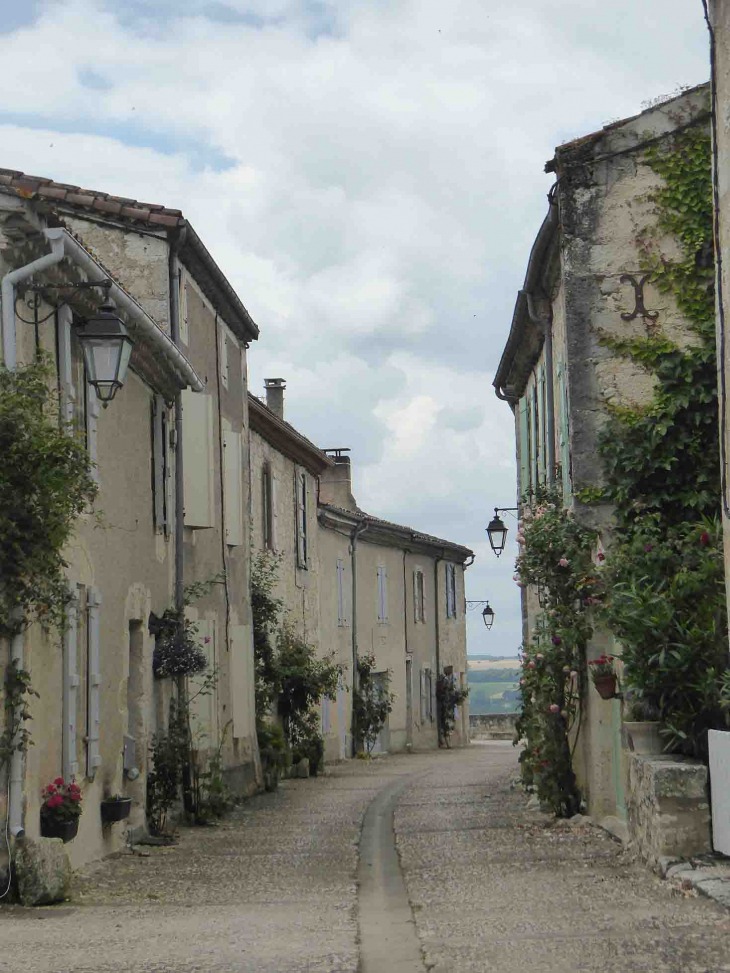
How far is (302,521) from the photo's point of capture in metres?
22.9

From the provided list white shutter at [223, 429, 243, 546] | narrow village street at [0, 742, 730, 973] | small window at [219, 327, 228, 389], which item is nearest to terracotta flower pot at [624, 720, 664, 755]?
narrow village street at [0, 742, 730, 973]

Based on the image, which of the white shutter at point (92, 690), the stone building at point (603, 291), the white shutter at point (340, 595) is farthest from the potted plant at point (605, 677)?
the white shutter at point (340, 595)

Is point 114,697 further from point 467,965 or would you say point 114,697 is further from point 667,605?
point 467,965

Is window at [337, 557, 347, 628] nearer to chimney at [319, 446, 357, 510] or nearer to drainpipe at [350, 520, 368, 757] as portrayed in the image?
drainpipe at [350, 520, 368, 757]

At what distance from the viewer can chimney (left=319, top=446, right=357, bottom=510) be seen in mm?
31750

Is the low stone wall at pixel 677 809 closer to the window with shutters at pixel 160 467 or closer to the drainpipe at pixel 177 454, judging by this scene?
the window with shutters at pixel 160 467

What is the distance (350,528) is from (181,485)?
13.4 metres

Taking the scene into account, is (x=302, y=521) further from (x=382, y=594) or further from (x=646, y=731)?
(x=646, y=731)

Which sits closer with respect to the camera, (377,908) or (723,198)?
(723,198)

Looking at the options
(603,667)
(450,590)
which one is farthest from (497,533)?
(450,590)

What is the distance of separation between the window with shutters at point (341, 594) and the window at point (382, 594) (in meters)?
2.75

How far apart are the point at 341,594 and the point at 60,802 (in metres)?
17.7

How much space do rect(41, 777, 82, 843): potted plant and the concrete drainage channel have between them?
1.85 meters

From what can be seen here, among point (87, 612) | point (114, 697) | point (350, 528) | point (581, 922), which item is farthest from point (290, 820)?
point (350, 528)
